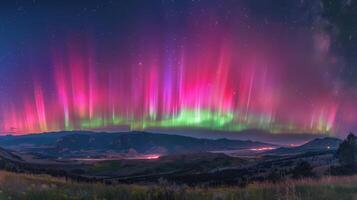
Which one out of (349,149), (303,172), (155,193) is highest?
(155,193)

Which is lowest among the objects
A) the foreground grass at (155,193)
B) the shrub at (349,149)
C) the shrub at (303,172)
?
the shrub at (349,149)

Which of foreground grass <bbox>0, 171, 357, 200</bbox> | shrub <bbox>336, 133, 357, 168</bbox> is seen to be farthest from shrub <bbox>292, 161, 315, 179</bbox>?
shrub <bbox>336, 133, 357, 168</bbox>

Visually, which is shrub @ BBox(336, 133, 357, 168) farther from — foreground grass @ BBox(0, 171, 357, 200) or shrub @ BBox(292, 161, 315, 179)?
foreground grass @ BBox(0, 171, 357, 200)

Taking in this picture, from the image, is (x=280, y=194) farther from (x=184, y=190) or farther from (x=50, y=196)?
(x=50, y=196)

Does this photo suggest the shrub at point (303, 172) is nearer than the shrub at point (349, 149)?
Yes

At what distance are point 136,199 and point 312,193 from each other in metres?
6.45

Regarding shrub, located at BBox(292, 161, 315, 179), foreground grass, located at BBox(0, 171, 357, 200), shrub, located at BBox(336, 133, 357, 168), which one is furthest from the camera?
shrub, located at BBox(336, 133, 357, 168)

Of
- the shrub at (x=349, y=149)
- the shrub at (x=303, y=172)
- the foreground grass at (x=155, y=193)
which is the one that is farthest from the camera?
the shrub at (x=349, y=149)

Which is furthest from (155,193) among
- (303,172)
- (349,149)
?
(349,149)

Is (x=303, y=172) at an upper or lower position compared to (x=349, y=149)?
upper

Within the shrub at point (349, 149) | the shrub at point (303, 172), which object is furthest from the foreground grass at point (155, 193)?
the shrub at point (349, 149)

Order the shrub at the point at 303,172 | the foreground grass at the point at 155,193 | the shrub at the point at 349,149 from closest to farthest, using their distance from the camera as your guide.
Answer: the foreground grass at the point at 155,193
the shrub at the point at 303,172
the shrub at the point at 349,149

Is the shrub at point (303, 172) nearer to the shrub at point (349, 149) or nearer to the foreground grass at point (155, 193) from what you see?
the foreground grass at point (155, 193)

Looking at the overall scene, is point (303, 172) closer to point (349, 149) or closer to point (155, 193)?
point (155, 193)
